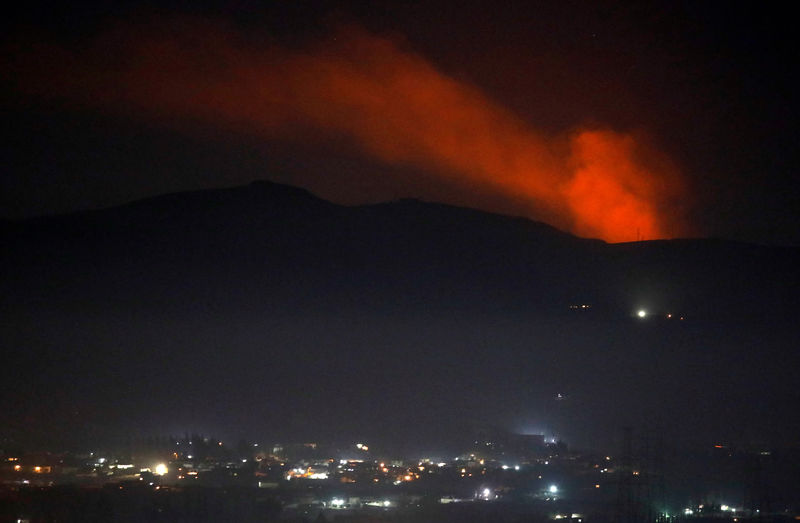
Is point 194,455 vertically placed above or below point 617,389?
below

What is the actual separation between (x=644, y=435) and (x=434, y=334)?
1343 cm

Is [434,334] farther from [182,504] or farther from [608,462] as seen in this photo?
[182,504]

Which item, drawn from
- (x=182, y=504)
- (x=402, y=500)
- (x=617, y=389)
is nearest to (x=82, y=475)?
(x=182, y=504)

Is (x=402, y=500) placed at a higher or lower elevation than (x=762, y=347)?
lower

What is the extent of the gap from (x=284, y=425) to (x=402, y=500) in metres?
11.3

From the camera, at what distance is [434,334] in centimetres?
3497

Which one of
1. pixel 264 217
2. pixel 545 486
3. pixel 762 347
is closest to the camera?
pixel 545 486

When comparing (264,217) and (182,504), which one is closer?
(182,504)

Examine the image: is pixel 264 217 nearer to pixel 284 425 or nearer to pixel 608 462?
pixel 284 425

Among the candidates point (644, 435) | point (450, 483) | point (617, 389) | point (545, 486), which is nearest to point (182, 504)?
point (450, 483)

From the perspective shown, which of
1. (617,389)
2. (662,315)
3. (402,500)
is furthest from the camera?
(662,315)

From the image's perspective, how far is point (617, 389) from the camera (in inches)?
1016

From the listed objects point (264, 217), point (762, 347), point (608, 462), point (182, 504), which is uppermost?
point (264, 217)

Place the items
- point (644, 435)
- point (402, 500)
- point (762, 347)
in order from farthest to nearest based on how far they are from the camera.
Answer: point (762, 347) < point (644, 435) < point (402, 500)
